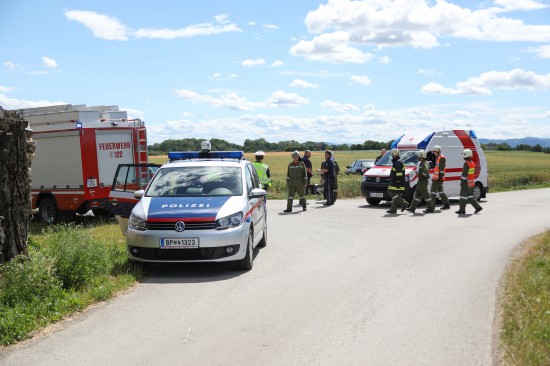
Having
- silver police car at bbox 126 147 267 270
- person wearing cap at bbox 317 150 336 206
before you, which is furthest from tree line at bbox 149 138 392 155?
silver police car at bbox 126 147 267 270

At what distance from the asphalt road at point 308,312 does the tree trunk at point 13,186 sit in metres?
1.52

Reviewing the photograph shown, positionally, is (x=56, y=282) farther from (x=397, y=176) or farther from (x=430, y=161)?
(x=430, y=161)

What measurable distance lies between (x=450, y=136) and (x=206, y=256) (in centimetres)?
1432

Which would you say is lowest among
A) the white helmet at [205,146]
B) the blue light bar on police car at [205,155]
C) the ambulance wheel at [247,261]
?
the ambulance wheel at [247,261]

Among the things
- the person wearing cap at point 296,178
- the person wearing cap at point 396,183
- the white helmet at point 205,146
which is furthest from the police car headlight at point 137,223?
the person wearing cap at point 396,183

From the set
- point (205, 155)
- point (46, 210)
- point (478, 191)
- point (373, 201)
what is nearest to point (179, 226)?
point (205, 155)

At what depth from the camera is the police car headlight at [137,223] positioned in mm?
9125

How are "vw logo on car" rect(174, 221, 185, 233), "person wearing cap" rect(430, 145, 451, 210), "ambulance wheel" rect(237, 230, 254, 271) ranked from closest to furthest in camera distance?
"vw logo on car" rect(174, 221, 185, 233)
"ambulance wheel" rect(237, 230, 254, 271)
"person wearing cap" rect(430, 145, 451, 210)

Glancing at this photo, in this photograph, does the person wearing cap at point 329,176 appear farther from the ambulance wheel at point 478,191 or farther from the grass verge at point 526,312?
the grass verge at point 526,312

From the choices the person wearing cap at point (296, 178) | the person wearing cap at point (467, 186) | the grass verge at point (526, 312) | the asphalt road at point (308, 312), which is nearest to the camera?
the grass verge at point (526, 312)

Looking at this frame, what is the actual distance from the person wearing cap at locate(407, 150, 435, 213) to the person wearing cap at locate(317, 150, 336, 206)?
3.12 m

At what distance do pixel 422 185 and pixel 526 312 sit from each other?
11791 mm

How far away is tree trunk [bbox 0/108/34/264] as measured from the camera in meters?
7.73

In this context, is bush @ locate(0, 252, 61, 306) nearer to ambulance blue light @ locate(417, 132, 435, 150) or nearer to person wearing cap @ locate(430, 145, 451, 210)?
person wearing cap @ locate(430, 145, 451, 210)
